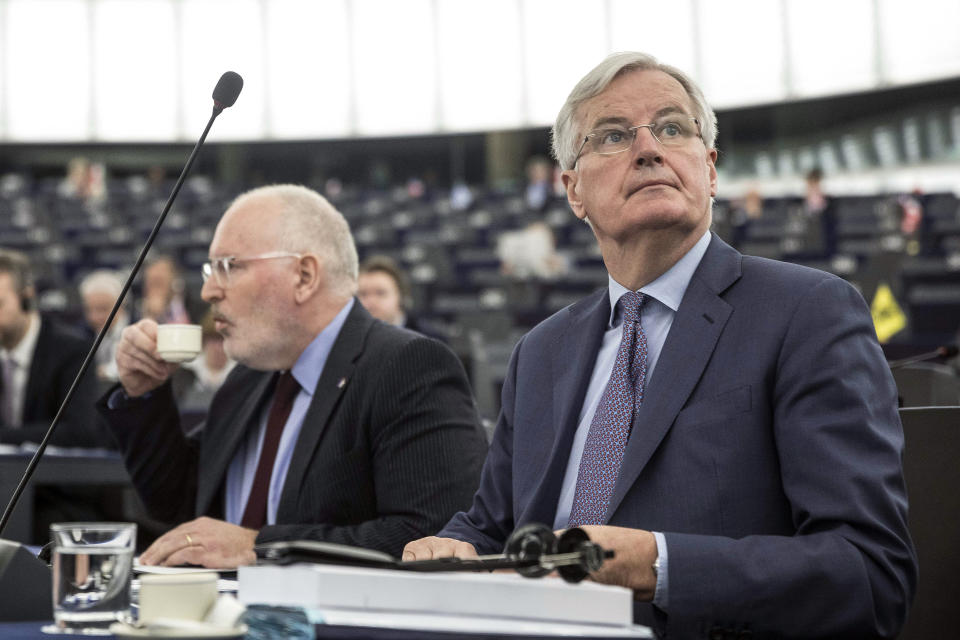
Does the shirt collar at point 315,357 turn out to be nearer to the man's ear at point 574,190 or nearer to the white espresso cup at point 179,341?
the white espresso cup at point 179,341

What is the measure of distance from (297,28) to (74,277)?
10.3 meters

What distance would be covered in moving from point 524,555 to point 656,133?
2.80ft

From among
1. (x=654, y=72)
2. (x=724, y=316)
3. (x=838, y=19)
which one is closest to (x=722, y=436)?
(x=724, y=316)

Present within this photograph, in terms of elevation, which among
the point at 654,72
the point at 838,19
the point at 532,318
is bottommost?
the point at 532,318

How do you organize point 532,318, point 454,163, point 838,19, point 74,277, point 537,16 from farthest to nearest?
point 454,163 → point 537,16 → point 838,19 → point 74,277 → point 532,318

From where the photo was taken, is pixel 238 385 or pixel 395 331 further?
pixel 238 385

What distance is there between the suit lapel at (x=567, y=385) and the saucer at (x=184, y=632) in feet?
2.28

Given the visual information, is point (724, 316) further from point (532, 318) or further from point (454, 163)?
point (454, 163)

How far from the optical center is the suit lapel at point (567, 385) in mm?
1598

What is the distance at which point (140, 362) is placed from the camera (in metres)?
2.22

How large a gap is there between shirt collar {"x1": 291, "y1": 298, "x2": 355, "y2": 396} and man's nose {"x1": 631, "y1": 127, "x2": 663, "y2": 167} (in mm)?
911

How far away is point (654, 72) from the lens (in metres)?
1.67

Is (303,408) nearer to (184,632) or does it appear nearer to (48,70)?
(184,632)

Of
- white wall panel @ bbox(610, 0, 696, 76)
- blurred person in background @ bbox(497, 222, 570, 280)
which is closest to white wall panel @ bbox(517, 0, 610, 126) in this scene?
white wall panel @ bbox(610, 0, 696, 76)
